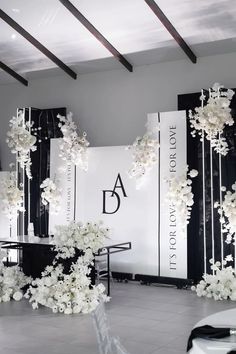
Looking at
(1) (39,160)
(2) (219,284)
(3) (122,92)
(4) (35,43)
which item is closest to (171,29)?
(3) (122,92)

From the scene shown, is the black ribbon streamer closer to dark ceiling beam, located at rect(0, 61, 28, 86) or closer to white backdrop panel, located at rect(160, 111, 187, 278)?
white backdrop panel, located at rect(160, 111, 187, 278)

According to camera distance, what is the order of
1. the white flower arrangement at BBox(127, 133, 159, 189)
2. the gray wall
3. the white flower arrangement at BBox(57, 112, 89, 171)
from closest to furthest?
the white flower arrangement at BBox(127, 133, 159, 189) → the gray wall → the white flower arrangement at BBox(57, 112, 89, 171)

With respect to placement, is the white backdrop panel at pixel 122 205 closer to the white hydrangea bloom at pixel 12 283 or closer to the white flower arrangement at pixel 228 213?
the white flower arrangement at pixel 228 213

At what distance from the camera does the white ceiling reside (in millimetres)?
7082

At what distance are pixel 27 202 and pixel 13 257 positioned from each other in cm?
122

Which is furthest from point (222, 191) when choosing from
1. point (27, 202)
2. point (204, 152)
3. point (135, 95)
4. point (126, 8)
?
point (27, 202)

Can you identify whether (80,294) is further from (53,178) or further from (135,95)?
(135,95)

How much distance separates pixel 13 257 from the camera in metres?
9.97

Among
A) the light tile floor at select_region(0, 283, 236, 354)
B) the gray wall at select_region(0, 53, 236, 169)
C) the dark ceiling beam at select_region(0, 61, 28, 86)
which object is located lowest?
the light tile floor at select_region(0, 283, 236, 354)

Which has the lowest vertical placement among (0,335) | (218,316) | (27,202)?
(0,335)

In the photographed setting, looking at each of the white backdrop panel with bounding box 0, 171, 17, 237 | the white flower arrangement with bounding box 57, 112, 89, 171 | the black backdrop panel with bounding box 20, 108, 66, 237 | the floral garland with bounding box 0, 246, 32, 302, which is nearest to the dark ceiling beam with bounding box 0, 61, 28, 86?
the black backdrop panel with bounding box 20, 108, 66, 237

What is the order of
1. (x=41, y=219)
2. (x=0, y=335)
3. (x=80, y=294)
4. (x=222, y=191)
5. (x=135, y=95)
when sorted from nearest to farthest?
(x=0, y=335) → (x=80, y=294) → (x=222, y=191) → (x=135, y=95) → (x=41, y=219)

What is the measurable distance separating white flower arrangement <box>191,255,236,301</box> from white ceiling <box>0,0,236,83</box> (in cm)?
347

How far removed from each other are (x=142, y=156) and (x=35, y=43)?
2.70 metres
